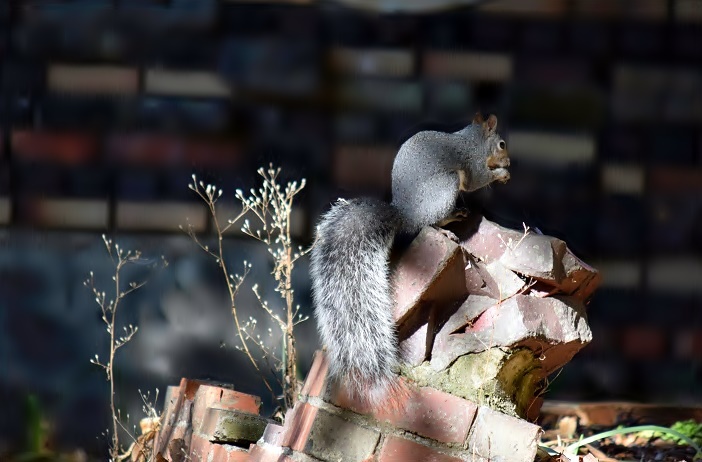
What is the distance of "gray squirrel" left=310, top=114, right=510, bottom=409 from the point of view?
1.66 m

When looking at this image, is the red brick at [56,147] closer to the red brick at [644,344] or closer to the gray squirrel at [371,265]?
the gray squirrel at [371,265]

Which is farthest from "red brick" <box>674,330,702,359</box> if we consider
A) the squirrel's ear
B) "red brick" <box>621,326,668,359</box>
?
the squirrel's ear

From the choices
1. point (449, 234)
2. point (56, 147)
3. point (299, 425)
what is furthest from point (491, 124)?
point (56, 147)

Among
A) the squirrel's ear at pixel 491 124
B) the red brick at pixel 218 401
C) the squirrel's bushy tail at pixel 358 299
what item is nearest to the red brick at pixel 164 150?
the squirrel's ear at pixel 491 124

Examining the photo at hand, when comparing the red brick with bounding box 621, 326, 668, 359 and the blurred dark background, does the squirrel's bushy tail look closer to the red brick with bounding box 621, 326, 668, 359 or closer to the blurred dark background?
the blurred dark background

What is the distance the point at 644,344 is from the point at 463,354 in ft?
6.04

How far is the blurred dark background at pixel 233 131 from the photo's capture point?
314cm

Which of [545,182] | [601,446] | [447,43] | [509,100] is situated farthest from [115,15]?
[601,446]

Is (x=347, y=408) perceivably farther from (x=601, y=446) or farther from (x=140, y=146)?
(x=140, y=146)

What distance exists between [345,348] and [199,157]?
64.3 inches

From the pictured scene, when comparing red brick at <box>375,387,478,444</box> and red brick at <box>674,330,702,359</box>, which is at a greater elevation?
red brick at <box>375,387,478,444</box>

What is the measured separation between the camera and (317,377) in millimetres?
1789

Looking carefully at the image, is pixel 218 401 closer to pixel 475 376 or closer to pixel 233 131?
pixel 475 376

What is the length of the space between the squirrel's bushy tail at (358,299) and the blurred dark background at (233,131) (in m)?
1.29
